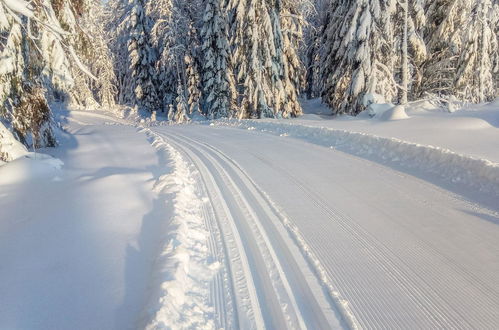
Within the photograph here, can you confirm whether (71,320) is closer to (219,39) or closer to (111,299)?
(111,299)

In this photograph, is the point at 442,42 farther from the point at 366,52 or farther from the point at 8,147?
the point at 8,147

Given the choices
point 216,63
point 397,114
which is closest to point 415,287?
point 397,114

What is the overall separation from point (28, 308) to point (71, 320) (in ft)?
1.56

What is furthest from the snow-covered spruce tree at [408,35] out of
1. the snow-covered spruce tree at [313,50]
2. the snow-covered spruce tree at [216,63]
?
the snow-covered spruce tree at [313,50]

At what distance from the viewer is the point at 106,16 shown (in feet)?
167

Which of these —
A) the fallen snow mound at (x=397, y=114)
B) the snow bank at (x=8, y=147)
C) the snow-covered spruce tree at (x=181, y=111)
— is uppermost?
the snow-covered spruce tree at (x=181, y=111)

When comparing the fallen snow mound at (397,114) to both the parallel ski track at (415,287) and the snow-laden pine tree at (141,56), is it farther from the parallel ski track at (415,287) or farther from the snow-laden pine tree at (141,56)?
the snow-laden pine tree at (141,56)

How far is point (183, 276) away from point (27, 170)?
18.6 feet

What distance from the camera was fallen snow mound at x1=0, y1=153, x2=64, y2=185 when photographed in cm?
677

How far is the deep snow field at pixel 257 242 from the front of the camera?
9.48ft

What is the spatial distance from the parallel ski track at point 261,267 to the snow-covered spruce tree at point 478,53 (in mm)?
15303

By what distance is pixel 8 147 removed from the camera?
23.3 ft

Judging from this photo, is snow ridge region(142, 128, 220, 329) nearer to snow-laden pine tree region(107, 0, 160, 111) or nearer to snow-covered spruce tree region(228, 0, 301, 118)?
snow-covered spruce tree region(228, 0, 301, 118)

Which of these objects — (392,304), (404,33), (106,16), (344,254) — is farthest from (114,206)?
(106,16)
